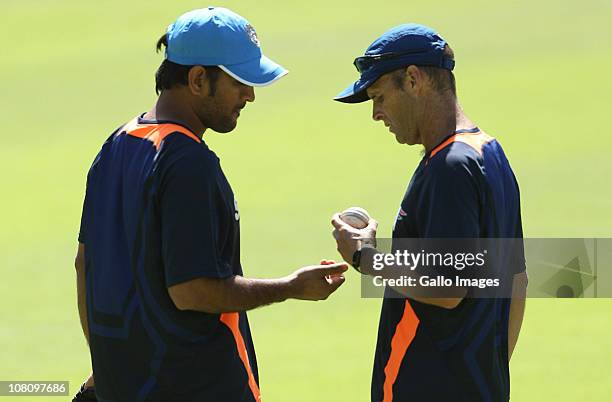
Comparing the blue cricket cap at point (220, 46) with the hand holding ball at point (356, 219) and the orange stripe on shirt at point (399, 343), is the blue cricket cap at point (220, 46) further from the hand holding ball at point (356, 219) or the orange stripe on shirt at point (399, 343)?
the orange stripe on shirt at point (399, 343)

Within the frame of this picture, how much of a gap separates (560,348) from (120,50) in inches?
369

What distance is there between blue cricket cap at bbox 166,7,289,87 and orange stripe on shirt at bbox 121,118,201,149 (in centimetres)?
27

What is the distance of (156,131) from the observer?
4.86 metres

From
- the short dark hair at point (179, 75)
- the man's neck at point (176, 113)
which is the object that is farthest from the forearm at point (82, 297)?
the short dark hair at point (179, 75)

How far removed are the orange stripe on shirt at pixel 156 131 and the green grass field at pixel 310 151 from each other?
3.56 meters

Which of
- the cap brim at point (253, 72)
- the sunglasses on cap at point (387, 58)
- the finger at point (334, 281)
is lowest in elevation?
the finger at point (334, 281)

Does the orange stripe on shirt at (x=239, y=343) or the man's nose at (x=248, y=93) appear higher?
the man's nose at (x=248, y=93)

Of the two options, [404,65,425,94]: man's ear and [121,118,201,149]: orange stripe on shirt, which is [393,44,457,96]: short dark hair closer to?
[404,65,425,94]: man's ear

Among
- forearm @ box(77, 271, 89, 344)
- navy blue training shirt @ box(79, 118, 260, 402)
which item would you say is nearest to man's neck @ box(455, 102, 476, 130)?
navy blue training shirt @ box(79, 118, 260, 402)

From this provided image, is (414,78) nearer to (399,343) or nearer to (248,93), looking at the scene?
(248,93)

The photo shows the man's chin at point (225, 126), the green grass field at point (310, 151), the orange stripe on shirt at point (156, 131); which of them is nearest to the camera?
the orange stripe on shirt at point (156, 131)

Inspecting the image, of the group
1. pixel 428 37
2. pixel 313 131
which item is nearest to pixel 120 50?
pixel 313 131

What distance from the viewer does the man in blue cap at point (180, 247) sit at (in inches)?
185

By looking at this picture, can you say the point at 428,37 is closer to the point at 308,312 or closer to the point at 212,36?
the point at 212,36
